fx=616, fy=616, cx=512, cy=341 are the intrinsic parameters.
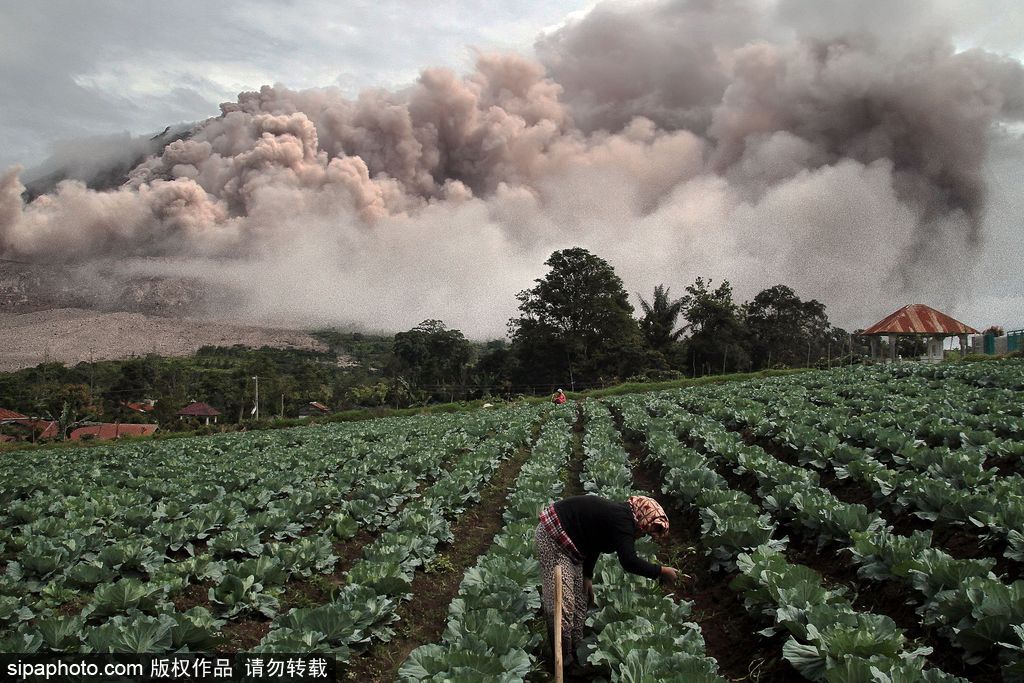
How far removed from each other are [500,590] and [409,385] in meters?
58.5

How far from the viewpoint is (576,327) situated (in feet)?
192

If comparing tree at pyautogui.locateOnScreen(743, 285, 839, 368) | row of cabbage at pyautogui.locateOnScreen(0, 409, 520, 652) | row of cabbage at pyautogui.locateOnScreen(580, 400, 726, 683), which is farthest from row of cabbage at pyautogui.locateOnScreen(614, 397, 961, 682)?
tree at pyautogui.locateOnScreen(743, 285, 839, 368)

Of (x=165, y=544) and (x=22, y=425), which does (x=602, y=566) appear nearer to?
(x=165, y=544)

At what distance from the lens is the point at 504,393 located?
54.5 m

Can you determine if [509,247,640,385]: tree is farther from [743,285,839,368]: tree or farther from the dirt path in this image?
the dirt path

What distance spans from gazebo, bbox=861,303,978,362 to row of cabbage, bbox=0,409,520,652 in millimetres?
38920

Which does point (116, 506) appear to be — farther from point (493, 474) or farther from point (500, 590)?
point (500, 590)

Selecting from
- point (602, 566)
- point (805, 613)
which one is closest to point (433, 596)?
point (602, 566)

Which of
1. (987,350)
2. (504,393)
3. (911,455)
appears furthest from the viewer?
(504,393)

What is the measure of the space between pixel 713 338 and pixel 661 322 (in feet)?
20.6

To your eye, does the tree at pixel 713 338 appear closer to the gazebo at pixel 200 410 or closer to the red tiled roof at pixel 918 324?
the red tiled roof at pixel 918 324

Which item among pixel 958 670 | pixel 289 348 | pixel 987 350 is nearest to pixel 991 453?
pixel 958 670

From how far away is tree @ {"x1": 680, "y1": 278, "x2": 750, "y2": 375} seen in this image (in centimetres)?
6066

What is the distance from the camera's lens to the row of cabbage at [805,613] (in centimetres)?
358
